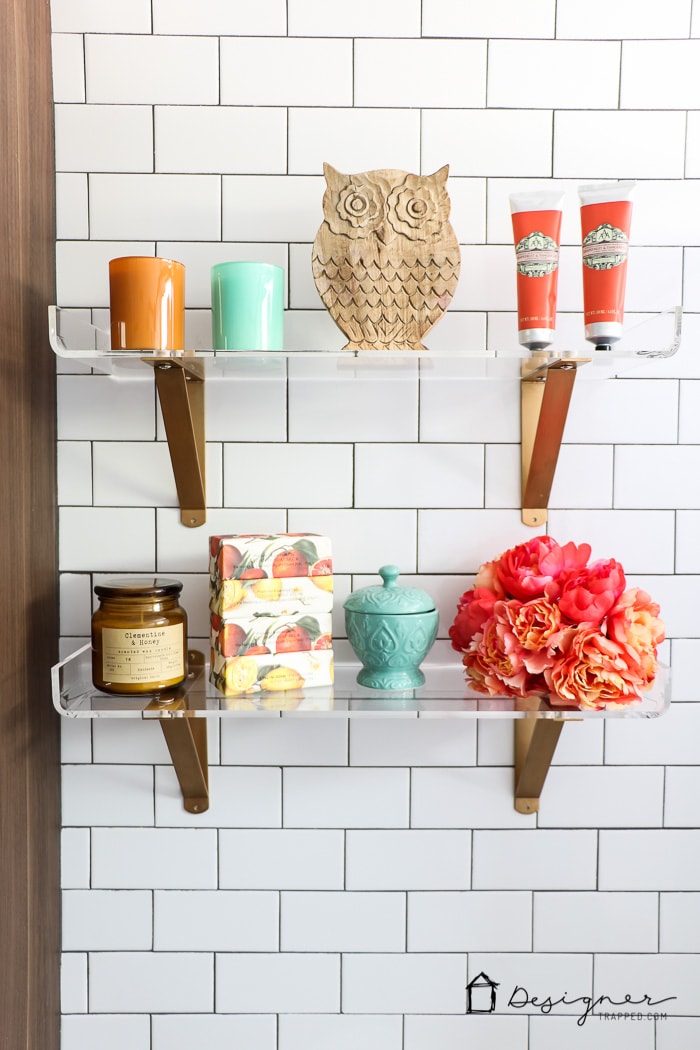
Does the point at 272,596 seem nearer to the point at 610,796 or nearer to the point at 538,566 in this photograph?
the point at 538,566

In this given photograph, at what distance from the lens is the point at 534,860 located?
3.55 feet

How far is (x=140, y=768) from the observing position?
1070 mm

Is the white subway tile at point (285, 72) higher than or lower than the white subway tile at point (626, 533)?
higher

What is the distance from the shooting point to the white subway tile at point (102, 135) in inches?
40.2

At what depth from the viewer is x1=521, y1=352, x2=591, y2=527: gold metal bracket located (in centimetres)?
96

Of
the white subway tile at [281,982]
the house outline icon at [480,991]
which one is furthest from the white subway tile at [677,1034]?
the white subway tile at [281,982]

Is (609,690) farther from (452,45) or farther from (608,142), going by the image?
(452,45)

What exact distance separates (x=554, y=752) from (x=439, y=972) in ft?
1.12

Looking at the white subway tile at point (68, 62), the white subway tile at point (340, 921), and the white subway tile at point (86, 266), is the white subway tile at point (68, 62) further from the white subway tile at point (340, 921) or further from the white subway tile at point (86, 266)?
the white subway tile at point (340, 921)

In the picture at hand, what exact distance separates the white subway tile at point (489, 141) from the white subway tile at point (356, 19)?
0.12 m

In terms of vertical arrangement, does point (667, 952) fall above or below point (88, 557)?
below

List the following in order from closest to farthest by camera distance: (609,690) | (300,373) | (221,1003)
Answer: (609,690) < (300,373) < (221,1003)

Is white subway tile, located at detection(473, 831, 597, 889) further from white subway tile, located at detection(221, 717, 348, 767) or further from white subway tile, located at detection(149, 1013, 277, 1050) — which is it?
white subway tile, located at detection(149, 1013, 277, 1050)

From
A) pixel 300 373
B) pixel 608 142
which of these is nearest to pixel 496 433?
pixel 300 373
